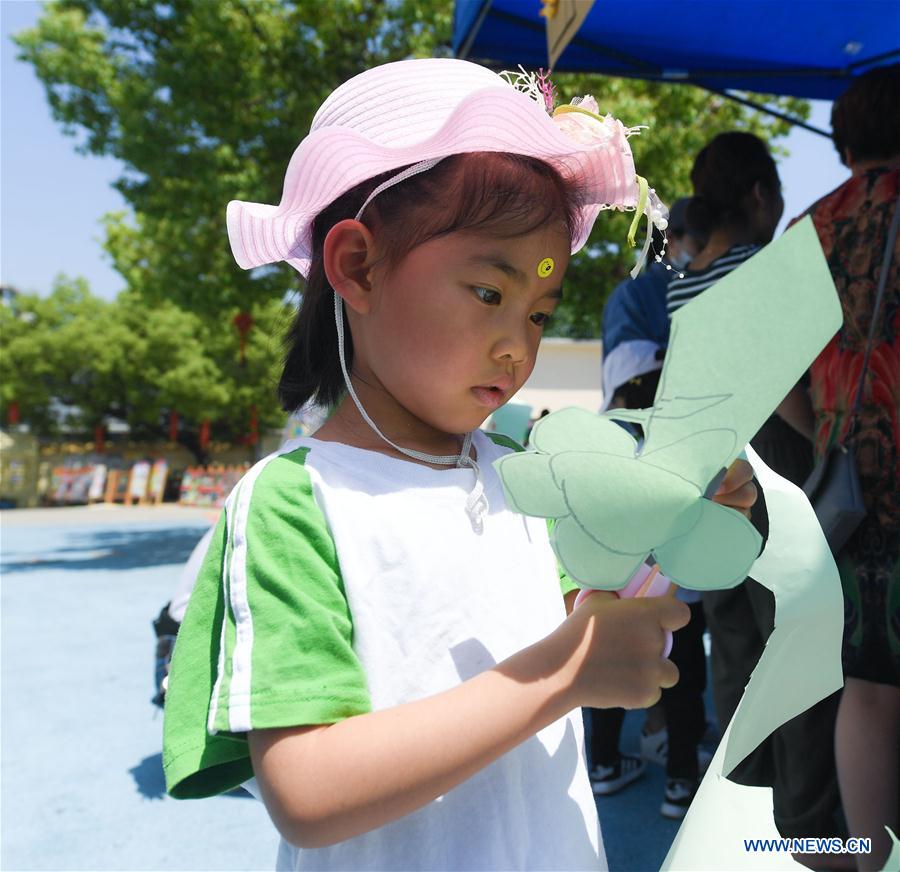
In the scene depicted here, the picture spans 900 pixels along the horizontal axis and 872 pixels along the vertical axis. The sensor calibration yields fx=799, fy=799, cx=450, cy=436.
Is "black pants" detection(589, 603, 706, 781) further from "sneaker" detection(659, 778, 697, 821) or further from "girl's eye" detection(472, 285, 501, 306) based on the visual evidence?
"girl's eye" detection(472, 285, 501, 306)

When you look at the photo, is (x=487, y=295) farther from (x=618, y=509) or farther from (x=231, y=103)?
(x=231, y=103)

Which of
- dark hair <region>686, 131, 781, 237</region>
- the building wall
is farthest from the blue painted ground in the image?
the building wall

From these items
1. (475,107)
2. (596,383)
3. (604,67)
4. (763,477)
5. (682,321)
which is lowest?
(596,383)

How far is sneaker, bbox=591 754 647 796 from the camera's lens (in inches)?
95.6

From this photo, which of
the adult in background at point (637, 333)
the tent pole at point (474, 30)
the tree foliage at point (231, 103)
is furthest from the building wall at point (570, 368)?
the adult in background at point (637, 333)

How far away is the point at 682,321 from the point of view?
0.55 m

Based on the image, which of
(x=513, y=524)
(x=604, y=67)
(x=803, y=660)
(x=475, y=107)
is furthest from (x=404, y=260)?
(x=604, y=67)

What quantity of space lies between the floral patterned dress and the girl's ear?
3.09ft

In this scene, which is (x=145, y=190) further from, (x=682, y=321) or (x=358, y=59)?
(x=682, y=321)

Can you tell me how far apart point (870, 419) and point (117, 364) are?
63.2ft

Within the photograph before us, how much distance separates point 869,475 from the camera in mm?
1457

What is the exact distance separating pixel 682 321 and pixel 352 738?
39 centimetres

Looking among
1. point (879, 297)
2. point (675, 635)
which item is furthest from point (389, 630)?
point (675, 635)

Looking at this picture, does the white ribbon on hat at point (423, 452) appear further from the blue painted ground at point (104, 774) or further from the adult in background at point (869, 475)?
the blue painted ground at point (104, 774)
